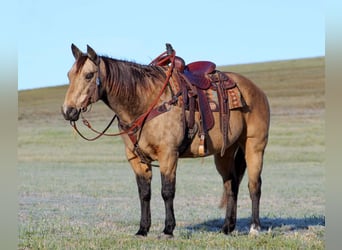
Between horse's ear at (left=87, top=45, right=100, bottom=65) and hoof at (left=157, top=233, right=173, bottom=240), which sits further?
hoof at (left=157, top=233, right=173, bottom=240)

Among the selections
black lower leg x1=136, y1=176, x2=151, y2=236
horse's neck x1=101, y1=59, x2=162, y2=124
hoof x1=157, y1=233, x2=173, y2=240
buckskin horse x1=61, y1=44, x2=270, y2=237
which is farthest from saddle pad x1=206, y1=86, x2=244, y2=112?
hoof x1=157, y1=233, x2=173, y2=240

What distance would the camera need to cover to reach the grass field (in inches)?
307

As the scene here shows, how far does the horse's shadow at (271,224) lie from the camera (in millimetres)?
9359

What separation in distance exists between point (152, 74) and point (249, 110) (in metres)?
1.79

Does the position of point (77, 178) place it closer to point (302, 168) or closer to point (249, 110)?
point (302, 168)

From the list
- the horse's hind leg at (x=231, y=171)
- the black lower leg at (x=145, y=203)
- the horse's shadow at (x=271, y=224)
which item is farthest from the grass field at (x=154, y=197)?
A: the horse's hind leg at (x=231, y=171)

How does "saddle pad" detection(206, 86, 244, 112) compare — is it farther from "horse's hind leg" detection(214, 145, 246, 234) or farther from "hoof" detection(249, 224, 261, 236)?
"hoof" detection(249, 224, 261, 236)

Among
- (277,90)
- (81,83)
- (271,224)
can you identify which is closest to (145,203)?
(81,83)

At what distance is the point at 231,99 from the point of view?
8.73 m

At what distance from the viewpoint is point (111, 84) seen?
7.79m

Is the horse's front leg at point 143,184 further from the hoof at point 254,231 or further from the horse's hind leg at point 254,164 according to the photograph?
the horse's hind leg at point 254,164

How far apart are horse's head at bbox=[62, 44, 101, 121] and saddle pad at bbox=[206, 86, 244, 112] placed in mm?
1770

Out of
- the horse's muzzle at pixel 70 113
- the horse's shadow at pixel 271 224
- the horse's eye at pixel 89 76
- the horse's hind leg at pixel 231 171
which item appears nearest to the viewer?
the horse's muzzle at pixel 70 113
